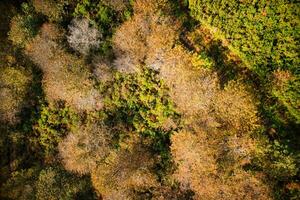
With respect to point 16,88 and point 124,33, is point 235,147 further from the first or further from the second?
point 16,88

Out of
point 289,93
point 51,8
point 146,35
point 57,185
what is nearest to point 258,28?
point 289,93

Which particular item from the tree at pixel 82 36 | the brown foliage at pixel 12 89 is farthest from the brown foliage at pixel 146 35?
the brown foliage at pixel 12 89

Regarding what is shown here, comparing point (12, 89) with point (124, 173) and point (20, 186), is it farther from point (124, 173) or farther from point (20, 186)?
point (124, 173)

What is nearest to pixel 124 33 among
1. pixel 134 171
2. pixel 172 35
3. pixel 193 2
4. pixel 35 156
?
pixel 172 35

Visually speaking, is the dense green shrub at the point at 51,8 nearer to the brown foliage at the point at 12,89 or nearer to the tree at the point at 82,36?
the tree at the point at 82,36

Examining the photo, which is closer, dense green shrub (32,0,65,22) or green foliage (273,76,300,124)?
green foliage (273,76,300,124)

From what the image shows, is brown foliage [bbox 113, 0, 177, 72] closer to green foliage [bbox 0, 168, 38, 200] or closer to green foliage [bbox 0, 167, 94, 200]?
green foliage [bbox 0, 167, 94, 200]

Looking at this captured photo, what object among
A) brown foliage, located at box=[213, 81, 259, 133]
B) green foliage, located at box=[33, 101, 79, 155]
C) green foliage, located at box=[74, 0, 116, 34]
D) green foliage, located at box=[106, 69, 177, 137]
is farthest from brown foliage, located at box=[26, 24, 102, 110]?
brown foliage, located at box=[213, 81, 259, 133]
